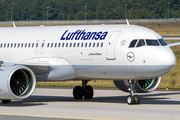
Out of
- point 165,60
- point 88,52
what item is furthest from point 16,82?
point 165,60

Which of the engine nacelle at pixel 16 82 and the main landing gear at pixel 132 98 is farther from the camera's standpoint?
the main landing gear at pixel 132 98

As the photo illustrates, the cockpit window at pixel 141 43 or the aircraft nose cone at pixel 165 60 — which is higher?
the cockpit window at pixel 141 43

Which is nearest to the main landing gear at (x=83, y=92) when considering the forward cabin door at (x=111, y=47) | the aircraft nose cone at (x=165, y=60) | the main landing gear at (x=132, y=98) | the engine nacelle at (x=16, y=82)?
the engine nacelle at (x=16, y=82)

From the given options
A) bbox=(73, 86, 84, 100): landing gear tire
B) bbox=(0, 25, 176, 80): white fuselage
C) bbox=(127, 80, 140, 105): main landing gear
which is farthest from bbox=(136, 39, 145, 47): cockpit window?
bbox=(73, 86, 84, 100): landing gear tire

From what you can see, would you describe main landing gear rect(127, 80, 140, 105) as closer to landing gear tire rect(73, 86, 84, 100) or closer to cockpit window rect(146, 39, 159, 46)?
cockpit window rect(146, 39, 159, 46)

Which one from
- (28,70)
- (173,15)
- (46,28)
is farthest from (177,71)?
(173,15)

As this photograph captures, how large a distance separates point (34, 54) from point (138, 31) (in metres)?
6.35

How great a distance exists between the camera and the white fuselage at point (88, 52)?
68.0ft

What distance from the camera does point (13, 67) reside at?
21.4 m

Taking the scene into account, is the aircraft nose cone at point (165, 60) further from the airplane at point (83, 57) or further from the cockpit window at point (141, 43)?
the cockpit window at point (141, 43)

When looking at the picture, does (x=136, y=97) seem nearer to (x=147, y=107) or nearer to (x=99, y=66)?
(x=147, y=107)

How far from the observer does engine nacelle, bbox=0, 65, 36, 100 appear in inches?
818

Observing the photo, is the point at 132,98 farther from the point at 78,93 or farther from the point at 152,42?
the point at 78,93

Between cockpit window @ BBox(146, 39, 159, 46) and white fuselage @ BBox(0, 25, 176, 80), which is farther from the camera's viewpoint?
cockpit window @ BBox(146, 39, 159, 46)
